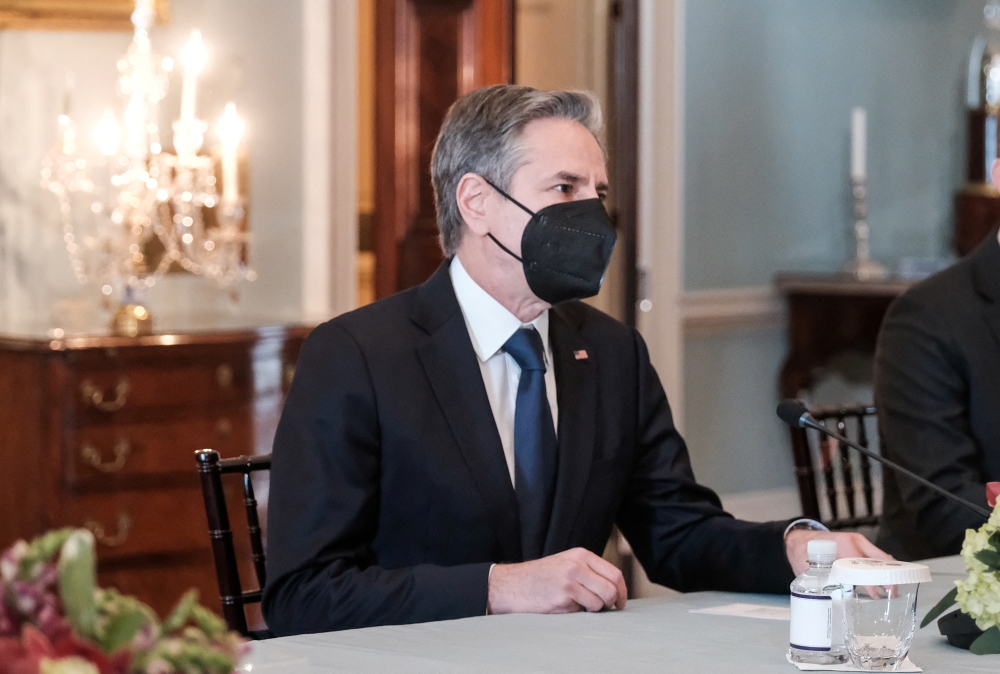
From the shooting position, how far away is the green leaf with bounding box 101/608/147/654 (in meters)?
0.56

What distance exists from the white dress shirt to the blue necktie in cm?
2

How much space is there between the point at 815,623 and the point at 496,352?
695 millimetres

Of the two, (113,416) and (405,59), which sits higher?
(405,59)

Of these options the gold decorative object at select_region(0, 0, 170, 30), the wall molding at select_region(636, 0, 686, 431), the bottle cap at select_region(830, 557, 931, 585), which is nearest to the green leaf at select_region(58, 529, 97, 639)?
the bottle cap at select_region(830, 557, 931, 585)

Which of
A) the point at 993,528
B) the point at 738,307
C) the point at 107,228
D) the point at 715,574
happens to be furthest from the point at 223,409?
the point at 993,528

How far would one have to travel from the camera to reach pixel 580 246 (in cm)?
194

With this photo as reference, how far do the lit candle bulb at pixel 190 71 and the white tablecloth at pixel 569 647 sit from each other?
2.58 m

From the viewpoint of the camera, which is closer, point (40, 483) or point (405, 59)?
point (40, 483)

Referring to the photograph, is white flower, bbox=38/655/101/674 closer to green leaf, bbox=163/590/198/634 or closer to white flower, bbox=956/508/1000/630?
green leaf, bbox=163/590/198/634

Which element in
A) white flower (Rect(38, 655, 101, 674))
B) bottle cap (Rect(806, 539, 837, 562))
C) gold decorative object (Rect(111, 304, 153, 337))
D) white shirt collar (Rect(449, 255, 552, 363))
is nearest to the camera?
white flower (Rect(38, 655, 101, 674))

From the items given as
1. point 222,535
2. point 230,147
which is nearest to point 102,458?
point 230,147

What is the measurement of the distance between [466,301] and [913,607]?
80cm

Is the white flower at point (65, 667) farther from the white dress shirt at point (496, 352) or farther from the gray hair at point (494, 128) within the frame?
the gray hair at point (494, 128)

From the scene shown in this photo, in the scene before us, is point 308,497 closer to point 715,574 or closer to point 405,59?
point 715,574
